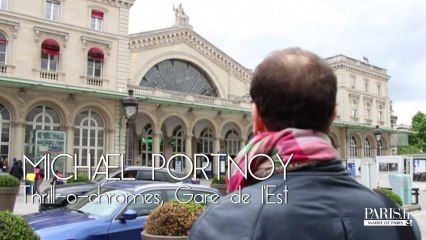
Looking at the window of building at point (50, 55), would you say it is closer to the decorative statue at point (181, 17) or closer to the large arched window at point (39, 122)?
the large arched window at point (39, 122)

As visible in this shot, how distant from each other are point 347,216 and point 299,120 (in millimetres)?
428

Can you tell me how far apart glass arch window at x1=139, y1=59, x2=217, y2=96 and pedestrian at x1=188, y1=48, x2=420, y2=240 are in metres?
35.4

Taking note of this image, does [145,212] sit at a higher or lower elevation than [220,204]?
lower

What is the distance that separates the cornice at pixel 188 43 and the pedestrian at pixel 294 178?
34781 mm

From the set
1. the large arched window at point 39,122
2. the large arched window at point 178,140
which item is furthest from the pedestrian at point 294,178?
the large arched window at point 178,140

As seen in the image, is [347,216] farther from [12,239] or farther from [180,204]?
[180,204]

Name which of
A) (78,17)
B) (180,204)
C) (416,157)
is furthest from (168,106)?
(180,204)

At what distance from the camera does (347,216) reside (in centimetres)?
167

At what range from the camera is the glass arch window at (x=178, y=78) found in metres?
37.8

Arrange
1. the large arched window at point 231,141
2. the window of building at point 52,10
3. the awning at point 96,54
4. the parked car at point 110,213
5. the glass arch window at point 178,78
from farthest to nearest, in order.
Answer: the large arched window at point 231,141 < the glass arch window at point 178,78 < the awning at point 96,54 < the window of building at point 52,10 < the parked car at point 110,213

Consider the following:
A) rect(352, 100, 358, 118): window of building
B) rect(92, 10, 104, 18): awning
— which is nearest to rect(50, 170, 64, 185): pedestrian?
rect(92, 10, 104, 18): awning

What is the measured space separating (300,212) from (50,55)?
31.1 metres

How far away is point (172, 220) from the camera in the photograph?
5.98 meters

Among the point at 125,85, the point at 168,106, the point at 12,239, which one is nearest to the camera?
the point at 12,239
